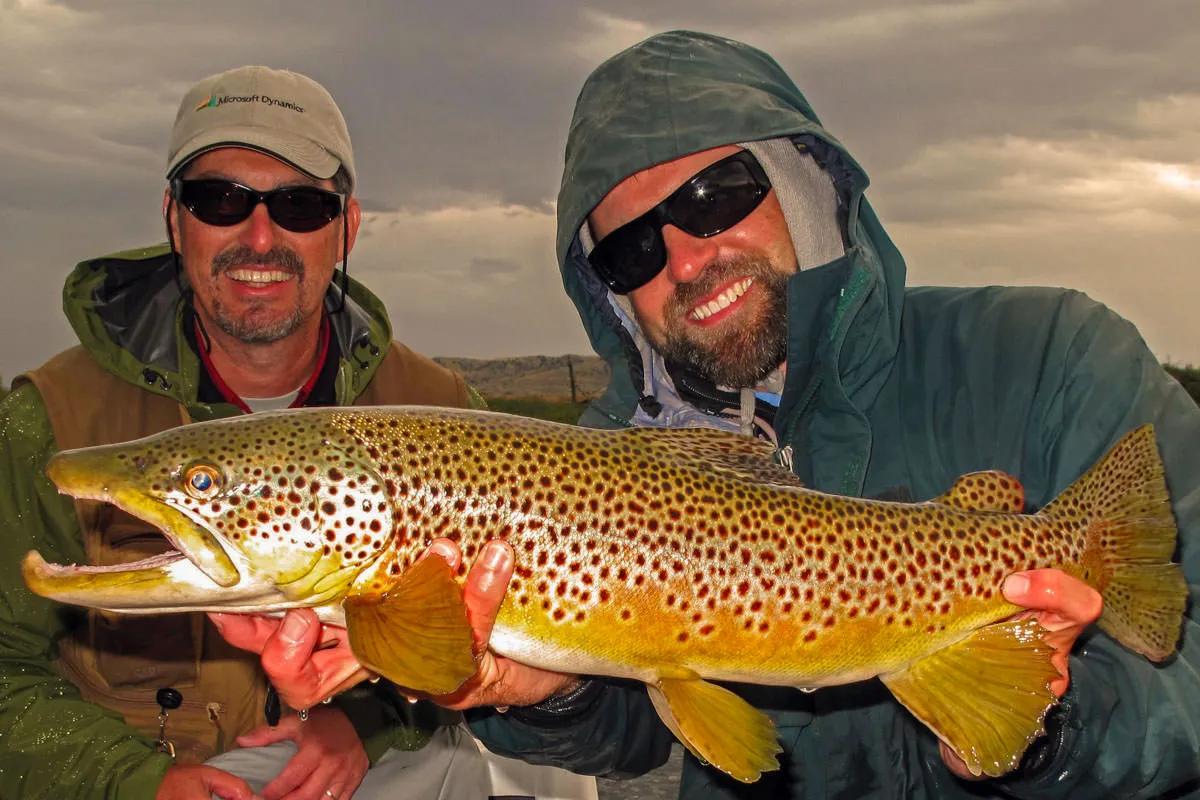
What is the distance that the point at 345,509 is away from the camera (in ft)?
9.72

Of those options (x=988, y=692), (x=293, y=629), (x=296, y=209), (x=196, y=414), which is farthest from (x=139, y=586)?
(x=296, y=209)

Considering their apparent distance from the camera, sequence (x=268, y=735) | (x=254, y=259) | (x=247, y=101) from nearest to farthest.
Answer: (x=268, y=735), (x=254, y=259), (x=247, y=101)

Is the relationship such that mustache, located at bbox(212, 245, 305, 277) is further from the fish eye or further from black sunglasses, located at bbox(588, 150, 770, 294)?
the fish eye

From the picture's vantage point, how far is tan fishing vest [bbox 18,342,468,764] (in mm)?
5074

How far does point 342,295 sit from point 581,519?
3366mm

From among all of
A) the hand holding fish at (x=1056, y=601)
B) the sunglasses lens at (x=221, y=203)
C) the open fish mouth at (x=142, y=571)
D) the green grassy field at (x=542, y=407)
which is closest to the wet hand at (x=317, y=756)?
the open fish mouth at (x=142, y=571)

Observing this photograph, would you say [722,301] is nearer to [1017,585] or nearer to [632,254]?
[632,254]

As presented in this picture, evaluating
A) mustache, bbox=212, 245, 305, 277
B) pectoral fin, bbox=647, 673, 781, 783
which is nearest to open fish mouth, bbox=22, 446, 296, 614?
pectoral fin, bbox=647, 673, 781, 783

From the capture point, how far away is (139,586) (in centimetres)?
284

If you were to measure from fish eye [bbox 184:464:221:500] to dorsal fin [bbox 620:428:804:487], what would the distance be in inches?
45.7

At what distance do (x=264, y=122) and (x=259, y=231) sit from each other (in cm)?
63

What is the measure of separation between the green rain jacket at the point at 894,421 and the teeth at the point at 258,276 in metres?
1.54

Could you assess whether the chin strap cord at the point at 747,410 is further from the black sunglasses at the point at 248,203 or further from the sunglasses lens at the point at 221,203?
the sunglasses lens at the point at 221,203

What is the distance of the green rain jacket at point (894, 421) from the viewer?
3352mm
